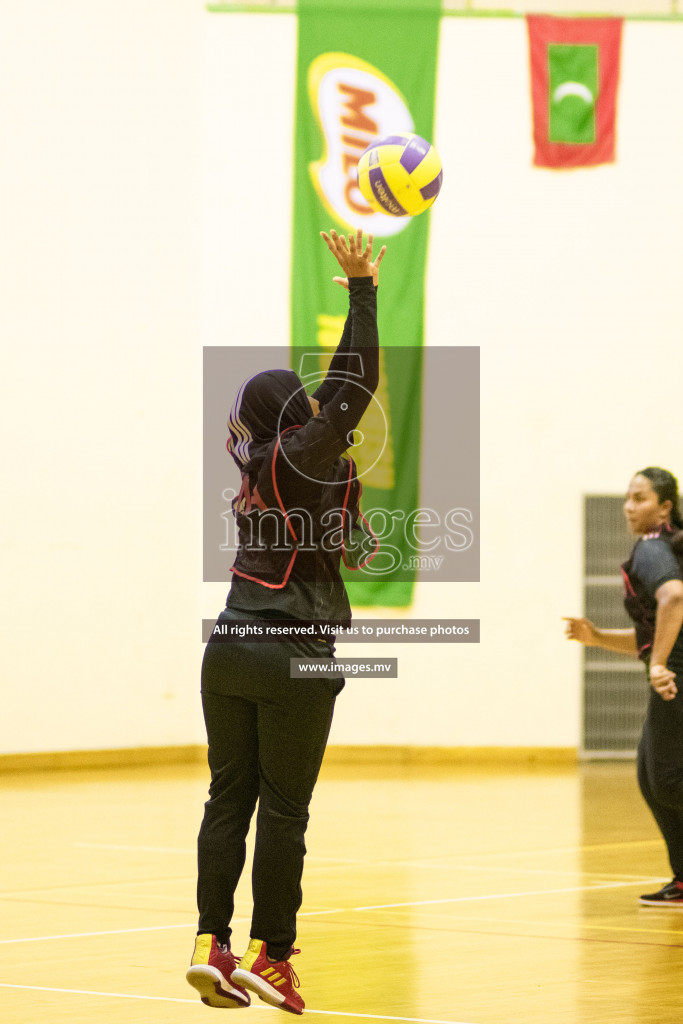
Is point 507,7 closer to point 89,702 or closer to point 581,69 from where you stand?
point 581,69

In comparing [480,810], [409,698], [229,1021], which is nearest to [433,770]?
[409,698]

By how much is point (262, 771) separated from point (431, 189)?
112 inches

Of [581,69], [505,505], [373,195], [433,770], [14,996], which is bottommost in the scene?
[433,770]

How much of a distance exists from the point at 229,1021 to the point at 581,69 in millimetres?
12693

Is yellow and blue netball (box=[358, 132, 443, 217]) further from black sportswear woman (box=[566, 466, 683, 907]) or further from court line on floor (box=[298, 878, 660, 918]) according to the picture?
court line on floor (box=[298, 878, 660, 918])

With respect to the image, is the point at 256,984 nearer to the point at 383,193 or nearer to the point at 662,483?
the point at 383,193

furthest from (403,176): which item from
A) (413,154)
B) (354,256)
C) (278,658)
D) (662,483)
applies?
(278,658)

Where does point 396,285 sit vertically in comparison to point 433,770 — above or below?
above

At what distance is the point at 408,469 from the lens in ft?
50.1

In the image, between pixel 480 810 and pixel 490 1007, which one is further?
pixel 480 810

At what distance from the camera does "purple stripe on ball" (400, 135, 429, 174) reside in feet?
20.9

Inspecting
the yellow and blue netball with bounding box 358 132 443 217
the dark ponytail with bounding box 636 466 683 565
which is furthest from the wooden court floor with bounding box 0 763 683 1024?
the yellow and blue netball with bounding box 358 132 443 217

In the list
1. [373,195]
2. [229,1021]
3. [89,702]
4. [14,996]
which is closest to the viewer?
[229,1021]

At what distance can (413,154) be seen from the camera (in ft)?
21.0
